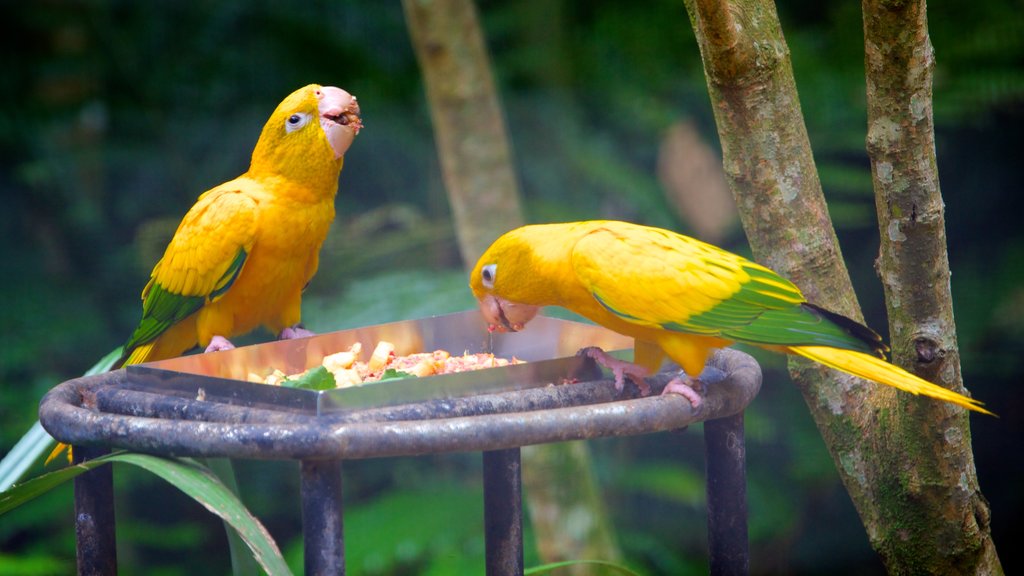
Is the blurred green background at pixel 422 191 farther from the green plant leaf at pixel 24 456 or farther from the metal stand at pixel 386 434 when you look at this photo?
the metal stand at pixel 386 434

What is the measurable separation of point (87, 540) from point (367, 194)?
294 centimetres

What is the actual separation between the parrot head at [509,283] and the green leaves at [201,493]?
0.65 meters

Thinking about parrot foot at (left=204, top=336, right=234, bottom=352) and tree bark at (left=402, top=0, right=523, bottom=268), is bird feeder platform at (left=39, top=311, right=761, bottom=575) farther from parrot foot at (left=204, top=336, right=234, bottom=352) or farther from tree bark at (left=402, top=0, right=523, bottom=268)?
tree bark at (left=402, top=0, right=523, bottom=268)

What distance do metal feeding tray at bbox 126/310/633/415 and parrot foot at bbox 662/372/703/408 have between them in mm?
163

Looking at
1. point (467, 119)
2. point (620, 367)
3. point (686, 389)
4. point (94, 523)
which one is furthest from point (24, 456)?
point (467, 119)

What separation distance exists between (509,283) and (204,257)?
2.17 feet

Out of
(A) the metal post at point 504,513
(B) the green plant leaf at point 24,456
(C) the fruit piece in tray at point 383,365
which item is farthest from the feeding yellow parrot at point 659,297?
(B) the green plant leaf at point 24,456

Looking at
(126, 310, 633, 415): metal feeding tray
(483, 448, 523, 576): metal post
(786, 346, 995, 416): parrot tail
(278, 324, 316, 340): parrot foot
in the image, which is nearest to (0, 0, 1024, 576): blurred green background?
(278, 324, 316, 340): parrot foot

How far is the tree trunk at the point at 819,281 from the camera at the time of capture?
159 centimetres

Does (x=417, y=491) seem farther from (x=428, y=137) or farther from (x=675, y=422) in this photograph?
(x=675, y=422)

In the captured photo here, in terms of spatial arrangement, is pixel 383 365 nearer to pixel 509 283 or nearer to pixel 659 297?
pixel 509 283

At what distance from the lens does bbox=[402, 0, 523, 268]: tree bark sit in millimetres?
2963

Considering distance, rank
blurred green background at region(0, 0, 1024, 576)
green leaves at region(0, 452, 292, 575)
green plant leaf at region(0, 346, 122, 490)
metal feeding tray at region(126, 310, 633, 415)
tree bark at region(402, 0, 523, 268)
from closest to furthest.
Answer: green leaves at region(0, 452, 292, 575) < metal feeding tray at region(126, 310, 633, 415) < green plant leaf at region(0, 346, 122, 490) < tree bark at region(402, 0, 523, 268) < blurred green background at region(0, 0, 1024, 576)

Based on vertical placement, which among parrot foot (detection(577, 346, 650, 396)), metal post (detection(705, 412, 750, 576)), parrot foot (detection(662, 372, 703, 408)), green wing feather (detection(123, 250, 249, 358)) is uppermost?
green wing feather (detection(123, 250, 249, 358))
